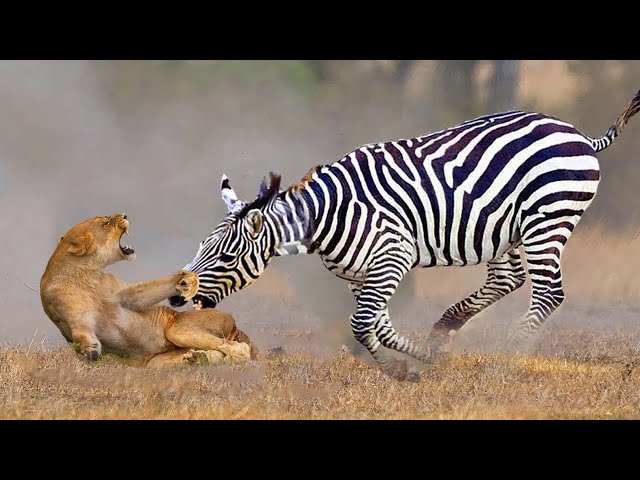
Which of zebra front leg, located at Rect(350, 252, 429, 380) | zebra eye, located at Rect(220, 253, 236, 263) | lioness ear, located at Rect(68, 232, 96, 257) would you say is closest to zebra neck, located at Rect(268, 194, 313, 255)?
zebra eye, located at Rect(220, 253, 236, 263)

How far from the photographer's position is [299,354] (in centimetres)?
1030

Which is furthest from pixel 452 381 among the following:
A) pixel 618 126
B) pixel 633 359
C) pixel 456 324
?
pixel 618 126

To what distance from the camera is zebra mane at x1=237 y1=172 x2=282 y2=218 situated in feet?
32.0

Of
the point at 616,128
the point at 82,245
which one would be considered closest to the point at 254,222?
the point at 82,245

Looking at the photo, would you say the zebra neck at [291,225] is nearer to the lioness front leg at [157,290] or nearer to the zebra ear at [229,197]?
the zebra ear at [229,197]

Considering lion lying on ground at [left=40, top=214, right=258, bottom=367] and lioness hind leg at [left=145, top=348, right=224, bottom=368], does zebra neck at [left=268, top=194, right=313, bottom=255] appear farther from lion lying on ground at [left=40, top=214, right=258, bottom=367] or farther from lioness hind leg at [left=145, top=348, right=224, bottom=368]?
lioness hind leg at [left=145, top=348, right=224, bottom=368]

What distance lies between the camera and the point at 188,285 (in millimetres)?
9438

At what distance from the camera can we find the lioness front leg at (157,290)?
9445mm

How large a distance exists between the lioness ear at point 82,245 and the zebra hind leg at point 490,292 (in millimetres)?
3508

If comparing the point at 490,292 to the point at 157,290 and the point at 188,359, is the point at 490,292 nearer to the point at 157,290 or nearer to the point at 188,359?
the point at 188,359

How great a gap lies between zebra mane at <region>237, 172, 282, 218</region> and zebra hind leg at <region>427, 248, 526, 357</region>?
7.53 feet

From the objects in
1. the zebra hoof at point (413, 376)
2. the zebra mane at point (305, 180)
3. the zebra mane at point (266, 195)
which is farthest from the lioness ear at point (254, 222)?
the zebra hoof at point (413, 376)

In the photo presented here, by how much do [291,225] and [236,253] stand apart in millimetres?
A: 569

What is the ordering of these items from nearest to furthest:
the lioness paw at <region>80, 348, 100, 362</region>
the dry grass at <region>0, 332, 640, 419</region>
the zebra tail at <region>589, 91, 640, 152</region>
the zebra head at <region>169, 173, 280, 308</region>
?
1. the dry grass at <region>0, 332, 640, 419</region>
2. the lioness paw at <region>80, 348, 100, 362</region>
3. the zebra head at <region>169, 173, 280, 308</region>
4. the zebra tail at <region>589, 91, 640, 152</region>
